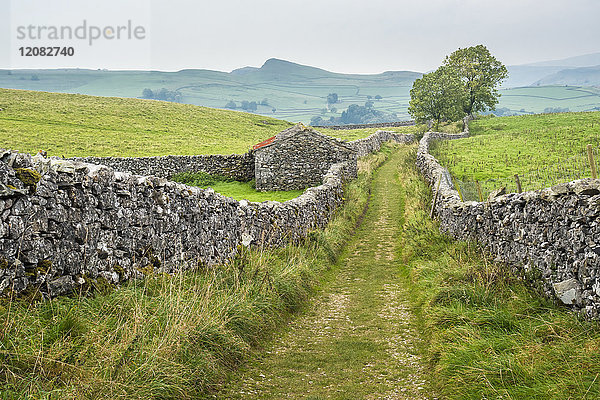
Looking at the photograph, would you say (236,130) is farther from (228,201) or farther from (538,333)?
(538,333)

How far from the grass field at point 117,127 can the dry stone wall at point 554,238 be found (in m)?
34.1

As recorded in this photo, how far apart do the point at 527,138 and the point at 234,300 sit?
3360 cm

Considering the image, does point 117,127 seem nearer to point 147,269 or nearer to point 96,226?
point 147,269

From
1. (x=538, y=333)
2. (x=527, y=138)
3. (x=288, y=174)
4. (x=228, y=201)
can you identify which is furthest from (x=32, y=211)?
(x=527, y=138)

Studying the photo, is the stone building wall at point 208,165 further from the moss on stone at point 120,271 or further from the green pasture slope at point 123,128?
the moss on stone at point 120,271

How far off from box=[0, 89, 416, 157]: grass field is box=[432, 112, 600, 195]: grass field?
20337mm

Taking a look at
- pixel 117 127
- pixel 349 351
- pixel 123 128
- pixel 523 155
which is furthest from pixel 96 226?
pixel 117 127

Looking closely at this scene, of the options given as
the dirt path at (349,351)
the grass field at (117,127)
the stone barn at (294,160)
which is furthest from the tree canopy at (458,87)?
the dirt path at (349,351)

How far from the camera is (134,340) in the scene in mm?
5066

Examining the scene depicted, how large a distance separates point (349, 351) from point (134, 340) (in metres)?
3.52

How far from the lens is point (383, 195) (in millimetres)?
24312

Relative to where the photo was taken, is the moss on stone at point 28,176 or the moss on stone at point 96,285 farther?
the moss on stone at point 96,285

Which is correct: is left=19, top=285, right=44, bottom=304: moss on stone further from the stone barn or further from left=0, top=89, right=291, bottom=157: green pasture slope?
left=0, top=89, right=291, bottom=157: green pasture slope

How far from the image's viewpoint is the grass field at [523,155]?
63.2 feet
